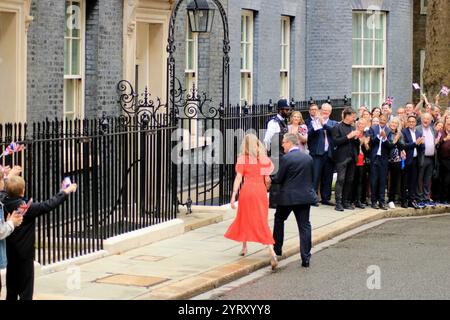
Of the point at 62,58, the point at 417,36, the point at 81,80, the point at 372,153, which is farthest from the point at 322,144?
the point at 417,36

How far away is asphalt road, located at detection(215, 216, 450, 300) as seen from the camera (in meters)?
12.8

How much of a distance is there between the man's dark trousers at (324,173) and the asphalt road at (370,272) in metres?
2.44

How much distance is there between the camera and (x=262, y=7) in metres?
24.9

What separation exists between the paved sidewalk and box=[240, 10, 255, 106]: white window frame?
288 inches

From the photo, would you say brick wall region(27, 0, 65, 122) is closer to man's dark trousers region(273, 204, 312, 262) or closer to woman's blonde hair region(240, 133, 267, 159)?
woman's blonde hair region(240, 133, 267, 159)

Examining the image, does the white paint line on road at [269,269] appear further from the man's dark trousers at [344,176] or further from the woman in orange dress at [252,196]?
the man's dark trousers at [344,176]

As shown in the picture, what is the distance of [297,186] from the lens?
1447 cm

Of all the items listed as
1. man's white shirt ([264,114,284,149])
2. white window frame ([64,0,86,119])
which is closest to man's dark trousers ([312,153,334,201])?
man's white shirt ([264,114,284,149])

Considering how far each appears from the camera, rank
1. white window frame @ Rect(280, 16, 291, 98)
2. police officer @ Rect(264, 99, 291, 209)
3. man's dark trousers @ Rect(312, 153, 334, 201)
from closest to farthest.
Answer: police officer @ Rect(264, 99, 291, 209) < man's dark trousers @ Rect(312, 153, 334, 201) < white window frame @ Rect(280, 16, 291, 98)

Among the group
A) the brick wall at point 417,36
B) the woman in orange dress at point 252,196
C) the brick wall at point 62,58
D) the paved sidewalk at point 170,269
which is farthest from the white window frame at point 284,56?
the woman in orange dress at point 252,196

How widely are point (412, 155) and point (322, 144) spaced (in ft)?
5.63
